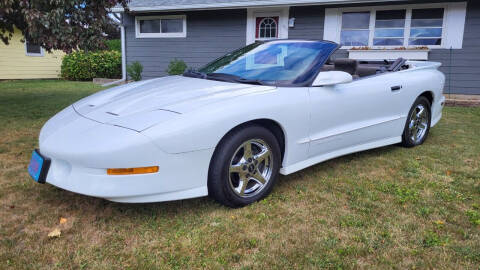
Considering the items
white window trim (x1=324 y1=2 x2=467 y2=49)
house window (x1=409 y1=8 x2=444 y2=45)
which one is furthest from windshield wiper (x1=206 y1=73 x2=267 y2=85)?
house window (x1=409 y1=8 x2=444 y2=45)

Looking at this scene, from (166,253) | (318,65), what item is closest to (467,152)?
(318,65)

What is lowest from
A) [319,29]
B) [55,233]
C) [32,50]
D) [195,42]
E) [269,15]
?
[55,233]

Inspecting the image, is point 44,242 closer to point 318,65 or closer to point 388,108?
point 318,65

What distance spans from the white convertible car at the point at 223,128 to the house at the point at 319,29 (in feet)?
21.6

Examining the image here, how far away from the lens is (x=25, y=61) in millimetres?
15633

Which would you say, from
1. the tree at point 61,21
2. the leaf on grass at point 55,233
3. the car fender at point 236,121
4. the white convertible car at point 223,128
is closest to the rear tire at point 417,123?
the white convertible car at point 223,128

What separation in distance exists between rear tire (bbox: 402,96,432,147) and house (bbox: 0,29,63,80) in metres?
15.1

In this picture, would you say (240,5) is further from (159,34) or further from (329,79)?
(329,79)

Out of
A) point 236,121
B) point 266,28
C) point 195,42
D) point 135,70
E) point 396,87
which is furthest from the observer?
point 195,42

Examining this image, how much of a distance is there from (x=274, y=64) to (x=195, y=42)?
349 inches

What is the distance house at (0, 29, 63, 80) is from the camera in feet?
49.3

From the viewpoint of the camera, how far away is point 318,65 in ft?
11.1

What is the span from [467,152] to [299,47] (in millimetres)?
2543

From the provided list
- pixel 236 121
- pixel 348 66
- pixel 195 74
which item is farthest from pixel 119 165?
pixel 348 66
